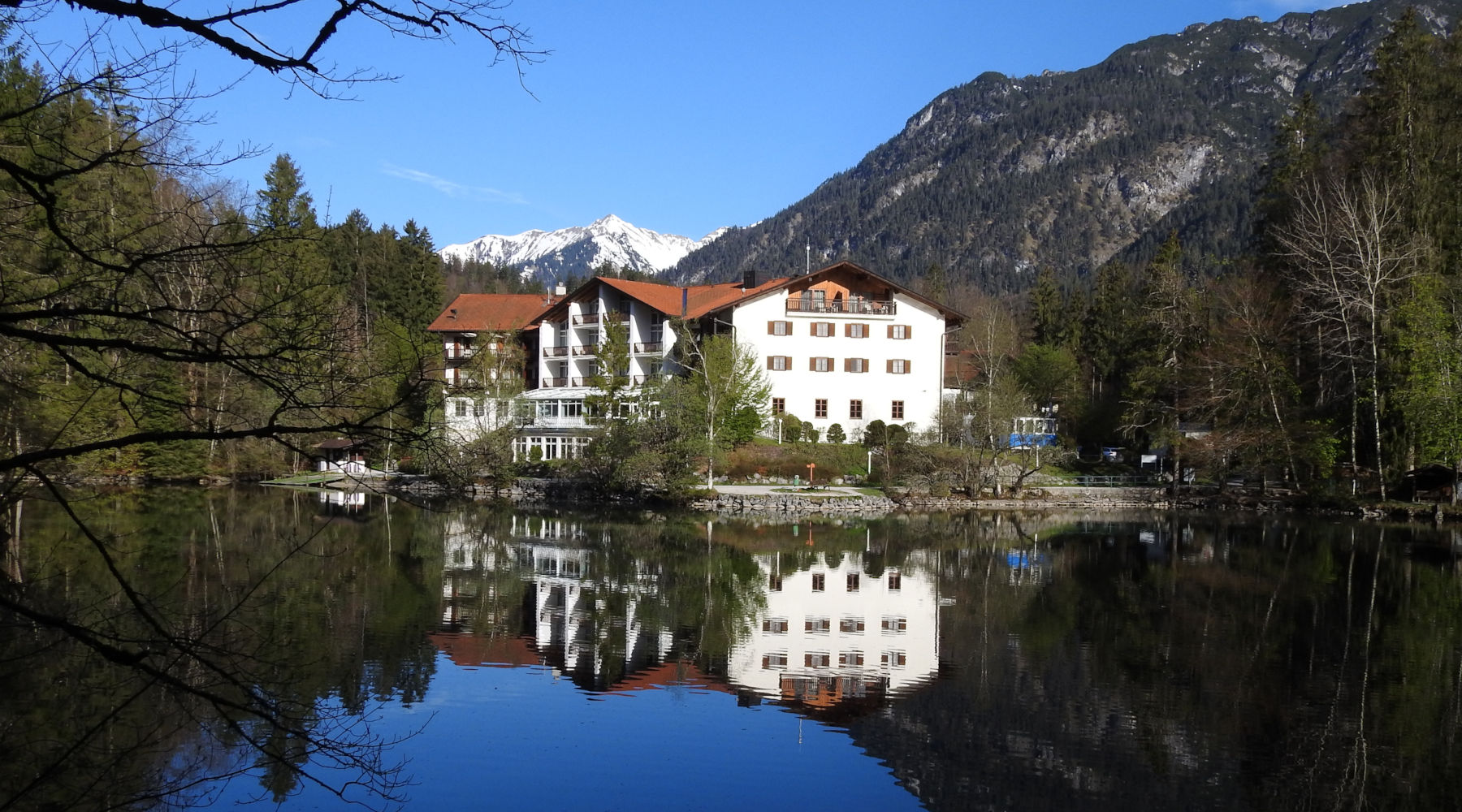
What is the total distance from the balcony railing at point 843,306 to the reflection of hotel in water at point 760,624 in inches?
948

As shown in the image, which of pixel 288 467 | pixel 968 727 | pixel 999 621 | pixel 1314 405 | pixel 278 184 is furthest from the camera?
pixel 278 184

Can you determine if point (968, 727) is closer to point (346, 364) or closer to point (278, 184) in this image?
point (346, 364)

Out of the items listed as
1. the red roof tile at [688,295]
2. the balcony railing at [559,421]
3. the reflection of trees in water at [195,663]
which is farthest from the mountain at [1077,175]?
the reflection of trees in water at [195,663]

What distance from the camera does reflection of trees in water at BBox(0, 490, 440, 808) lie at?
6016 mm

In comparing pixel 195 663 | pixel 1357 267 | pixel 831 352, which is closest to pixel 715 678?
pixel 195 663

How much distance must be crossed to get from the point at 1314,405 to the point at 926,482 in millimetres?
13419

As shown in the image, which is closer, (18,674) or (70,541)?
(18,674)

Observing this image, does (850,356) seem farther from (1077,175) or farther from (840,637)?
(1077,175)

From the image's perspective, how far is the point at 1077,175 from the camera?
547ft

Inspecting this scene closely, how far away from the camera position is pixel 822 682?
12383 millimetres

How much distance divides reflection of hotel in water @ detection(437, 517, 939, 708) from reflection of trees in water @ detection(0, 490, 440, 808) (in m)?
1.19

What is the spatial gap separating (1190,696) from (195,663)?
10.7 meters

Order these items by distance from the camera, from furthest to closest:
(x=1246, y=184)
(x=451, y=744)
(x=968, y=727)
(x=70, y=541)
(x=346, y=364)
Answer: (x=1246, y=184), (x=70, y=541), (x=968, y=727), (x=451, y=744), (x=346, y=364)

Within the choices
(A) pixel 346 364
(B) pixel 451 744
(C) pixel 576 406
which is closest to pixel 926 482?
(C) pixel 576 406
